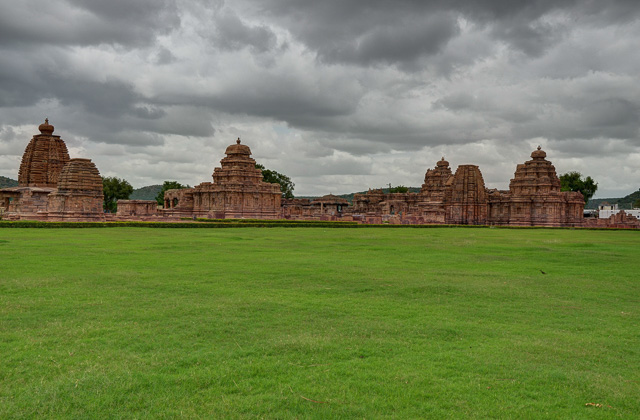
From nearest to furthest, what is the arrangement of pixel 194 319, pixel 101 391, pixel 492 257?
pixel 101 391 < pixel 194 319 < pixel 492 257

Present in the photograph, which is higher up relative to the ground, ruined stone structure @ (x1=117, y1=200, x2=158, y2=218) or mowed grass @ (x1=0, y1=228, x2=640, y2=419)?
ruined stone structure @ (x1=117, y1=200, x2=158, y2=218)

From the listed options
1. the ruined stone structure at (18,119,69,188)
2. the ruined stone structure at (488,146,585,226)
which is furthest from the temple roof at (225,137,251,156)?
the ruined stone structure at (488,146,585,226)

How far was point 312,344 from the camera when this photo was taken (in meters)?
5.52

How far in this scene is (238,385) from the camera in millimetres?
4414

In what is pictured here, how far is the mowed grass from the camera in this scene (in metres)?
4.14

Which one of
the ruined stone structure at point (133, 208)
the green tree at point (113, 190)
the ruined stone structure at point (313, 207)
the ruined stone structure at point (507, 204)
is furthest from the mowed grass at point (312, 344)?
the green tree at point (113, 190)

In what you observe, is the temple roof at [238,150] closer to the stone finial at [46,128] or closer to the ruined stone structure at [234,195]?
the ruined stone structure at [234,195]

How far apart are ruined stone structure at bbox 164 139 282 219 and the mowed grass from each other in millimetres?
40076

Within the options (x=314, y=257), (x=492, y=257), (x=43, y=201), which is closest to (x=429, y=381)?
(x=314, y=257)

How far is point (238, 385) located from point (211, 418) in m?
0.59

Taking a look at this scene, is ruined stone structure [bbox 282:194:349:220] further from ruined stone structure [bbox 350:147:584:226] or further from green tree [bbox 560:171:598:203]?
green tree [bbox 560:171:598:203]

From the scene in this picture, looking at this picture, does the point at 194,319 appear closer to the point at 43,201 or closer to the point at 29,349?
the point at 29,349

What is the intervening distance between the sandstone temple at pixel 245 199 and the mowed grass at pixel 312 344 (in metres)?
28.1

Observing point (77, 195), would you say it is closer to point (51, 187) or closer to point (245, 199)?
point (51, 187)
